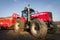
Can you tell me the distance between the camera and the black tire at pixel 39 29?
945 centimetres

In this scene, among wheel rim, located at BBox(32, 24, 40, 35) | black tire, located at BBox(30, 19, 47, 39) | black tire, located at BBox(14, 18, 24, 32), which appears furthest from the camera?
black tire, located at BBox(14, 18, 24, 32)

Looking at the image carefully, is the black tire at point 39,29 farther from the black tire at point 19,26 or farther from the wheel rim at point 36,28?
the black tire at point 19,26

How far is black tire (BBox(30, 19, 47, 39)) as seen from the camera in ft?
31.0

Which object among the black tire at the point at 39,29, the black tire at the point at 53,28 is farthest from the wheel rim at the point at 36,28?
the black tire at the point at 53,28

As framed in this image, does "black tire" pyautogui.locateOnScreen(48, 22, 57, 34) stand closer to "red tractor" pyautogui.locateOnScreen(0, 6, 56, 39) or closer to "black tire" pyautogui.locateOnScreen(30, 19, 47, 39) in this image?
"red tractor" pyautogui.locateOnScreen(0, 6, 56, 39)

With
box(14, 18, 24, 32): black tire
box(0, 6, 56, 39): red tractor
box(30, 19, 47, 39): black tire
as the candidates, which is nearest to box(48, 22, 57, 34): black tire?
box(0, 6, 56, 39): red tractor

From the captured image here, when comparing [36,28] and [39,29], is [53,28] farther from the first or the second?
[39,29]

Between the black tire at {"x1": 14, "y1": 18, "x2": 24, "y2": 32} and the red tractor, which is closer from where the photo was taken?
the red tractor

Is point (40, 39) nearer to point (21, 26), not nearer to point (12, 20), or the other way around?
point (21, 26)

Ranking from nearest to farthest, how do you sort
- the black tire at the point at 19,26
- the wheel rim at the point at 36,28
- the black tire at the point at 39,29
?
the black tire at the point at 39,29 < the wheel rim at the point at 36,28 < the black tire at the point at 19,26

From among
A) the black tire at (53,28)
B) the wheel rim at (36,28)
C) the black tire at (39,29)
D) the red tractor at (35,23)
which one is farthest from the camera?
the black tire at (53,28)

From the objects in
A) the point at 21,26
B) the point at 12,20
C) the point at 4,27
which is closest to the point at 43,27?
the point at 21,26

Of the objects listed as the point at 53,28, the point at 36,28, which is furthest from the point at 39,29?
the point at 53,28

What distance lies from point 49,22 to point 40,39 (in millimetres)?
2673
